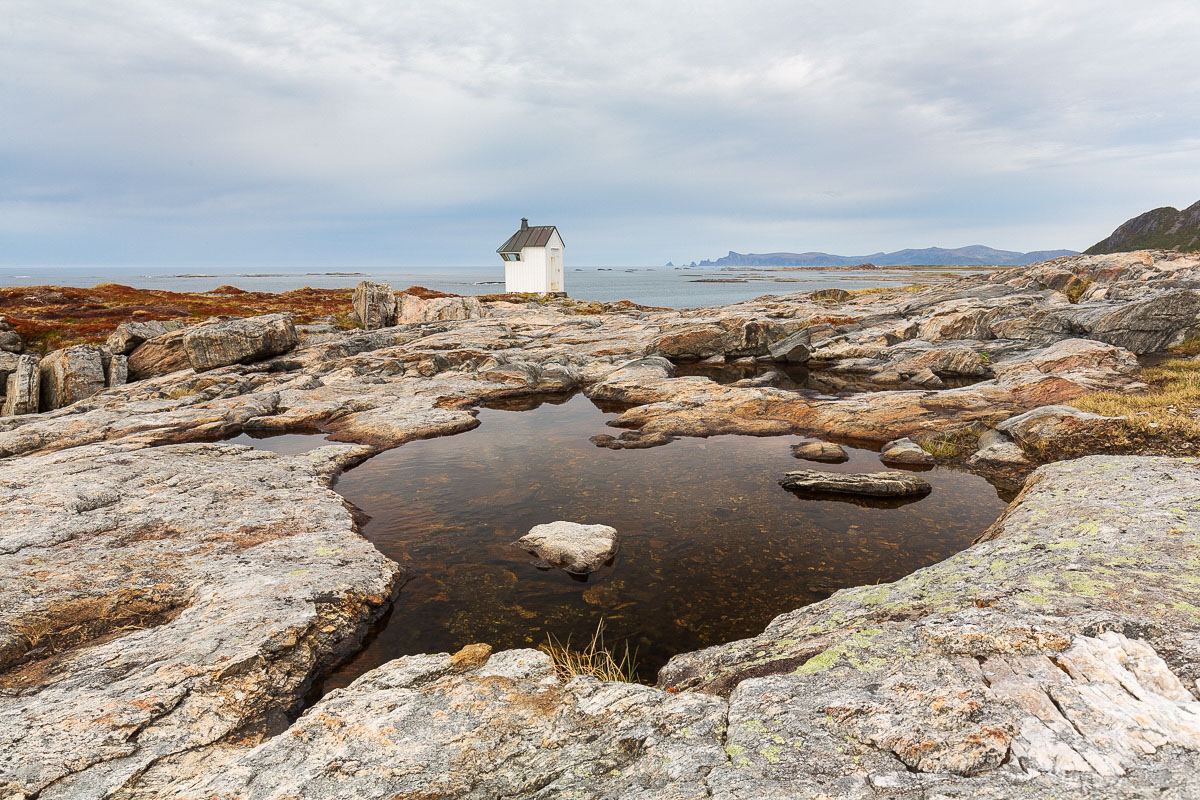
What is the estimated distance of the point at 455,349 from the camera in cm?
4206

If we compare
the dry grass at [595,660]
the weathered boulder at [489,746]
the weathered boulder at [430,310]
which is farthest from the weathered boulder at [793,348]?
the weathered boulder at [489,746]

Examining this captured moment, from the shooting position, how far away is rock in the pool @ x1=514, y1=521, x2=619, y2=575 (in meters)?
13.4

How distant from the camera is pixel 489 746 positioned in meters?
6.24

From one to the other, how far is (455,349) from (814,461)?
2957cm

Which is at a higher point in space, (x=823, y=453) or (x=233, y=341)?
(x=233, y=341)

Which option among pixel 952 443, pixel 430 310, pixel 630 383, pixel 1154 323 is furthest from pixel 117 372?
pixel 1154 323

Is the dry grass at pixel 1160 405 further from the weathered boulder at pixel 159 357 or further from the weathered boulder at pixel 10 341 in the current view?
A: the weathered boulder at pixel 10 341

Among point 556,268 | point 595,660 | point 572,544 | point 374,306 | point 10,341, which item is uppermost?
point 556,268

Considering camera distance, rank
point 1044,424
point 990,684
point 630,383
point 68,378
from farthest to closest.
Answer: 1. point 630,383
2. point 68,378
3. point 1044,424
4. point 990,684

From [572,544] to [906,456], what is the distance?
13944 mm

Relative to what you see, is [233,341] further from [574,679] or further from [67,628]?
[574,679]

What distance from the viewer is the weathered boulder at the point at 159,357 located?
3675cm

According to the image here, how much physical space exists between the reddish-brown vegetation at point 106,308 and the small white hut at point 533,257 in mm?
28369

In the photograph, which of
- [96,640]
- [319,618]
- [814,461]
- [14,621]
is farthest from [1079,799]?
[814,461]
